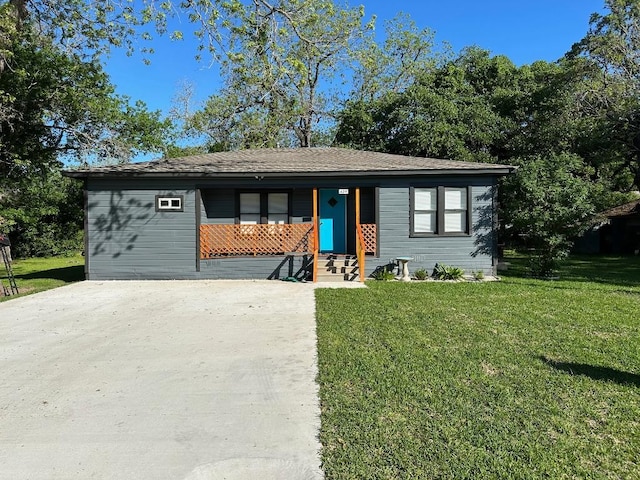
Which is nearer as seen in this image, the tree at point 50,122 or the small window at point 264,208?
the small window at point 264,208

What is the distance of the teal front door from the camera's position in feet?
40.9

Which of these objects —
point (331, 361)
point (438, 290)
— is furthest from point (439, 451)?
point (438, 290)

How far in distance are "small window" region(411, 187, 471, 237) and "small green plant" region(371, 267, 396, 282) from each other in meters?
1.21

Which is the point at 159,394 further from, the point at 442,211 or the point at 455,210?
the point at 455,210

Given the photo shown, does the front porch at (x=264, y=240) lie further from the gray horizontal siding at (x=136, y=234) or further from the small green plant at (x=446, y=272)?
the small green plant at (x=446, y=272)

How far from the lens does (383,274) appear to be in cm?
1086

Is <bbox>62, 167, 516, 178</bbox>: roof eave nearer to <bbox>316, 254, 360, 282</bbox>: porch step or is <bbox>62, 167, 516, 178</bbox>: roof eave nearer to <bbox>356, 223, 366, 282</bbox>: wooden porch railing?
<bbox>356, 223, 366, 282</bbox>: wooden porch railing

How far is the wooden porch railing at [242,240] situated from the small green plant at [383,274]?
2.29m

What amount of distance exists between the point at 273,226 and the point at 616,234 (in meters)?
19.5

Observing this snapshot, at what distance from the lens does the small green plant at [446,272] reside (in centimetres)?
1083

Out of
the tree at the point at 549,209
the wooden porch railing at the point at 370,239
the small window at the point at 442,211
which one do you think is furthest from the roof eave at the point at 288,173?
the wooden porch railing at the point at 370,239

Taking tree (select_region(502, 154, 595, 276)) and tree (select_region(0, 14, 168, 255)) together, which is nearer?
tree (select_region(502, 154, 595, 276))

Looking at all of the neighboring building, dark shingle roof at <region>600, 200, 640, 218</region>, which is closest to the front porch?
the neighboring building

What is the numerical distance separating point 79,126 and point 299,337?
13523mm
